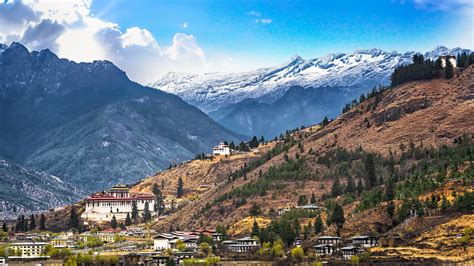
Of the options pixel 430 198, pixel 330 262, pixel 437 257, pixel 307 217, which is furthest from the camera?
pixel 307 217

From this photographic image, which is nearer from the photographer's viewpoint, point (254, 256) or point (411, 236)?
point (411, 236)

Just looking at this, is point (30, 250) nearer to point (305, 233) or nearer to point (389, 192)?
point (305, 233)

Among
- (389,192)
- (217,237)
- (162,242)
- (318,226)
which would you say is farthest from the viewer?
(162,242)

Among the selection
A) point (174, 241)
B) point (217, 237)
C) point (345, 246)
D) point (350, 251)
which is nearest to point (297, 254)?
point (345, 246)

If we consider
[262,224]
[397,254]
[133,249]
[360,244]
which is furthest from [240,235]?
[397,254]

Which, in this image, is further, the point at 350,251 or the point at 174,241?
the point at 174,241

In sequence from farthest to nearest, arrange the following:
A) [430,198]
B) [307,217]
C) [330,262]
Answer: [307,217] → [430,198] → [330,262]

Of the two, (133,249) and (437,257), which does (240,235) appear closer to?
(133,249)

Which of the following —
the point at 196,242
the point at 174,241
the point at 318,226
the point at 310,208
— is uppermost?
the point at 310,208
